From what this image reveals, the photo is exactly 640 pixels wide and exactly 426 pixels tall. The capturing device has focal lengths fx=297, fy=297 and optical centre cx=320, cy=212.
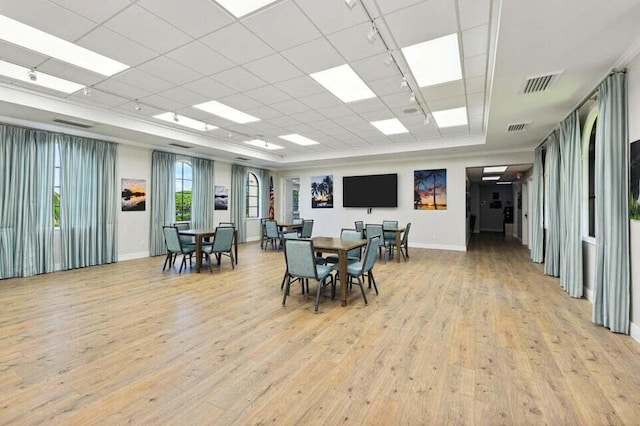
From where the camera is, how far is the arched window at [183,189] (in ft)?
28.5

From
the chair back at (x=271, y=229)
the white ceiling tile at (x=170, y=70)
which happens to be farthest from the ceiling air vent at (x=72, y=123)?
the chair back at (x=271, y=229)

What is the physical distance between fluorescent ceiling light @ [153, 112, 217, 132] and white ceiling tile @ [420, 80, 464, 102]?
4562 mm

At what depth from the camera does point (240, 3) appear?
8.77 feet

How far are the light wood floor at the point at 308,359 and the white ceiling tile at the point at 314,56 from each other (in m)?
3.11

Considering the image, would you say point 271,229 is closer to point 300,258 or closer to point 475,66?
point 300,258

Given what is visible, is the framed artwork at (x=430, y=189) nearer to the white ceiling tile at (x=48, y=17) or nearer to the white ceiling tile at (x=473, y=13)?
the white ceiling tile at (x=473, y=13)

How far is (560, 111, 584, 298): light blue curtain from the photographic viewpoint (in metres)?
4.27

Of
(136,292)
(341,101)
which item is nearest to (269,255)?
(136,292)

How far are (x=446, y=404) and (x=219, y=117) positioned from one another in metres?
5.94

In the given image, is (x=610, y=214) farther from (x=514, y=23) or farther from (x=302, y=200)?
(x=302, y=200)

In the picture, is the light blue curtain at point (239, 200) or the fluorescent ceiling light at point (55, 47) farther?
the light blue curtain at point (239, 200)

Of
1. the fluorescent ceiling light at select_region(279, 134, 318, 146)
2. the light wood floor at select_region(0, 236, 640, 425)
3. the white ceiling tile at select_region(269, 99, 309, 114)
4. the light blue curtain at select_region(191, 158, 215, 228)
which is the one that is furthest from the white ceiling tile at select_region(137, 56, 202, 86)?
the light blue curtain at select_region(191, 158, 215, 228)

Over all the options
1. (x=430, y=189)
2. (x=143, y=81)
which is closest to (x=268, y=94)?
(x=143, y=81)

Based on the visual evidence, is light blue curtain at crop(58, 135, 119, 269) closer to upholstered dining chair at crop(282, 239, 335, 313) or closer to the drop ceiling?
the drop ceiling
